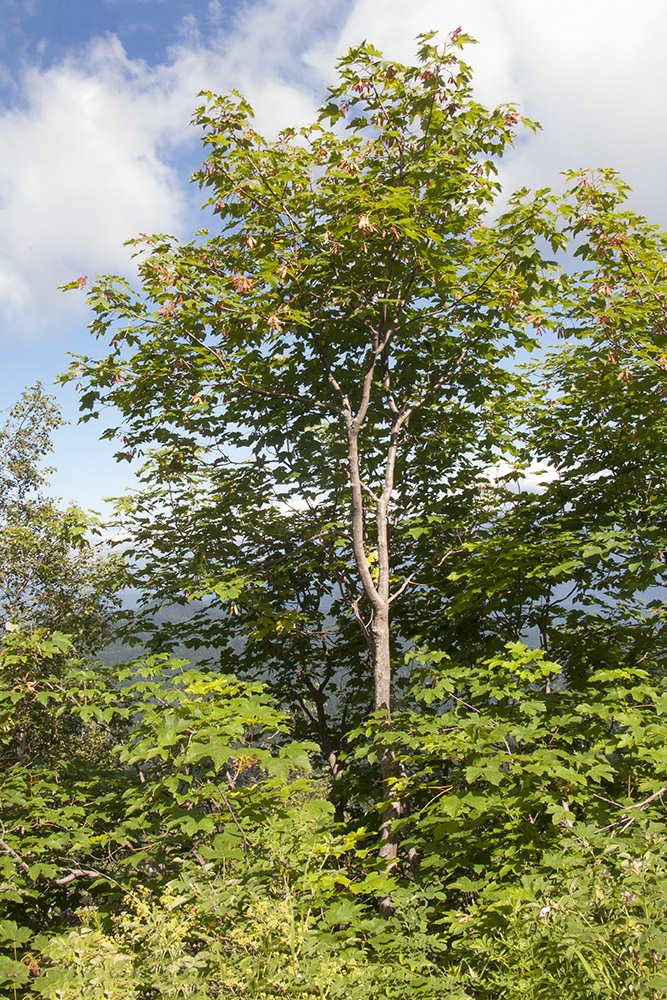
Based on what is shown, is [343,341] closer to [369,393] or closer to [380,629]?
[369,393]

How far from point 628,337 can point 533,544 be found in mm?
2535

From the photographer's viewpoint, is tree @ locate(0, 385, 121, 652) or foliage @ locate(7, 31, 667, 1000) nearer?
foliage @ locate(7, 31, 667, 1000)

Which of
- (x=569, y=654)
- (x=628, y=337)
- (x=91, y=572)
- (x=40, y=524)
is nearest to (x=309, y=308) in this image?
(x=628, y=337)

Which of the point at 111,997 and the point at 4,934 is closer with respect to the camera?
the point at 111,997

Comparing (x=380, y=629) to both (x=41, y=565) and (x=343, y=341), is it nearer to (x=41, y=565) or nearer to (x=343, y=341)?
(x=343, y=341)

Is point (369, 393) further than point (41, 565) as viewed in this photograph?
No

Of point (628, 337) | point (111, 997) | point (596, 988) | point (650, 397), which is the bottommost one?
point (596, 988)

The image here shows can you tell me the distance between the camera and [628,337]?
6.21 m

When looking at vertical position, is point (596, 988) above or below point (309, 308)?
below

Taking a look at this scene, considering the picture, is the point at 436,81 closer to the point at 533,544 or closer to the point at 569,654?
the point at 533,544

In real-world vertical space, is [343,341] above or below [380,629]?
above

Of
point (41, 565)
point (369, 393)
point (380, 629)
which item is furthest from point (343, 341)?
point (41, 565)

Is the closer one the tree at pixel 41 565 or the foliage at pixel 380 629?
the foliage at pixel 380 629

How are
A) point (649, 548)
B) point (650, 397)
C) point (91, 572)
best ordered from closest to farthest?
point (649, 548), point (650, 397), point (91, 572)
